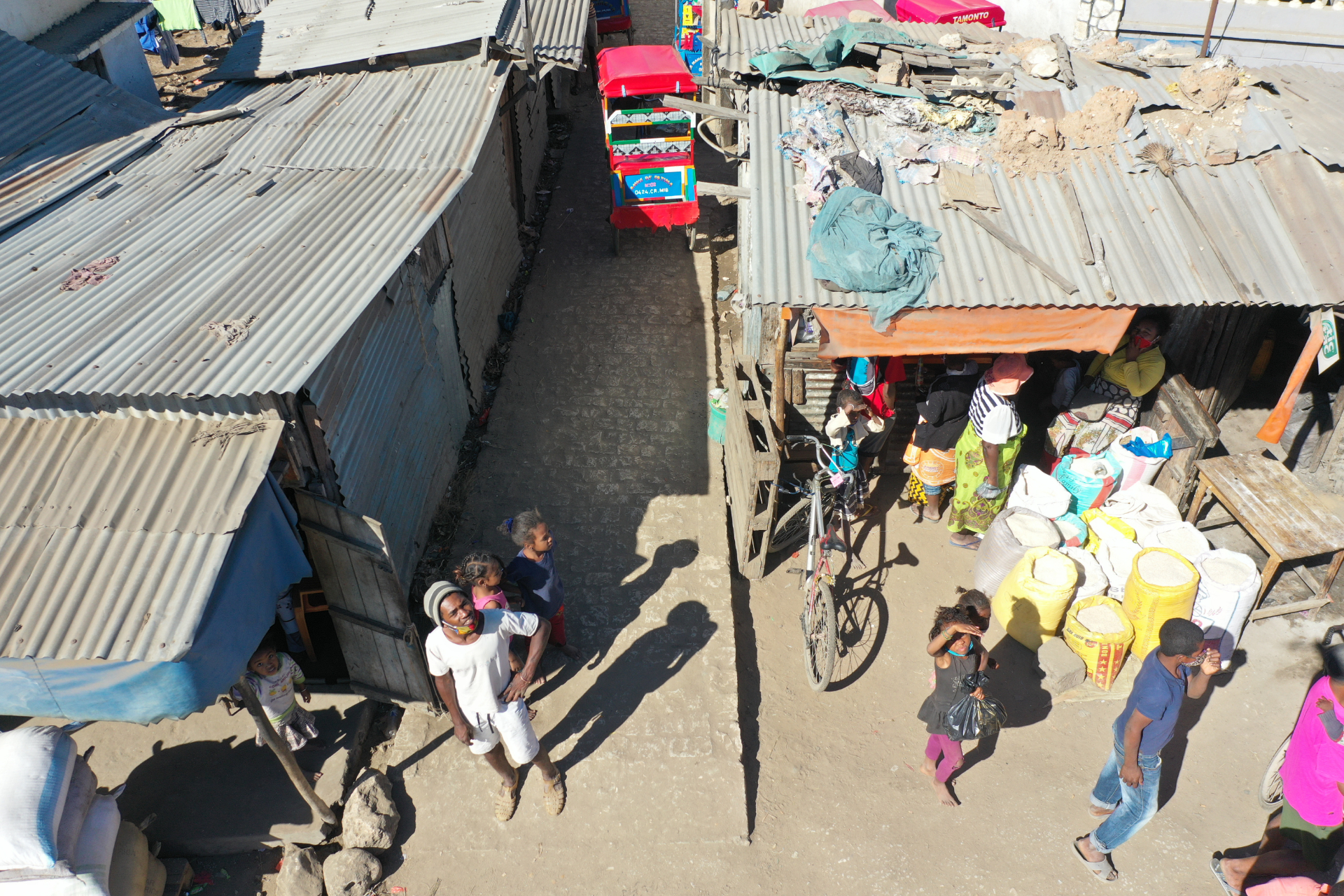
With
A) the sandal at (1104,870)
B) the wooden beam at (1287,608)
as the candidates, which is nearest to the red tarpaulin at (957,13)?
the wooden beam at (1287,608)

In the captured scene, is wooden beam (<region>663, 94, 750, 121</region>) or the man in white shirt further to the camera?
wooden beam (<region>663, 94, 750, 121</region>)

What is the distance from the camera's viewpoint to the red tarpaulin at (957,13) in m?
13.7

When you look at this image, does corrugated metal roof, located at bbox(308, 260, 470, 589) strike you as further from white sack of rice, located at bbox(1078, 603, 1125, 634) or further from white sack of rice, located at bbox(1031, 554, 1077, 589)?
white sack of rice, located at bbox(1078, 603, 1125, 634)

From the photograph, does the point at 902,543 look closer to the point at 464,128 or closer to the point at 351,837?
the point at 351,837

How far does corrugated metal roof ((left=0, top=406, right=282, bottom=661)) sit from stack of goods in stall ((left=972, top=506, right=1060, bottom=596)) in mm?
5387

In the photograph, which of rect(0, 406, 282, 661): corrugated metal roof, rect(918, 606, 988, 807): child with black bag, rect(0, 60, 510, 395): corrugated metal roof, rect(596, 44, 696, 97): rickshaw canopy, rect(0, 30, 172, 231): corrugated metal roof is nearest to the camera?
rect(0, 406, 282, 661): corrugated metal roof

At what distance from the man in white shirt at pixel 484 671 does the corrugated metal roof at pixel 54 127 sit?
5525mm

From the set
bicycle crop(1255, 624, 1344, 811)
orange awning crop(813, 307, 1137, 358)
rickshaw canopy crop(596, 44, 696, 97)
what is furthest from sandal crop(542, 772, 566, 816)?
rickshaw canopy crop(596, 44, 696, 97)

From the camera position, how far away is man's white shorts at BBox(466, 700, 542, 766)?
4.89m

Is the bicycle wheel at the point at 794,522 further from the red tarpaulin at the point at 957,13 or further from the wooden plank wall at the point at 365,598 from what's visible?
the red tarpaulin at the point at 957,13

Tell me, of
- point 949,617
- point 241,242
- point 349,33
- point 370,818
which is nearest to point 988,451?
A: point 949,617

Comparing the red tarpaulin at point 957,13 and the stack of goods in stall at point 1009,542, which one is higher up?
the red tarpaulin at point 957,13

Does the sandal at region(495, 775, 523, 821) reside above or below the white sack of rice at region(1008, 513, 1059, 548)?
below

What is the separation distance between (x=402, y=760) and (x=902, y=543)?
15.0ft
